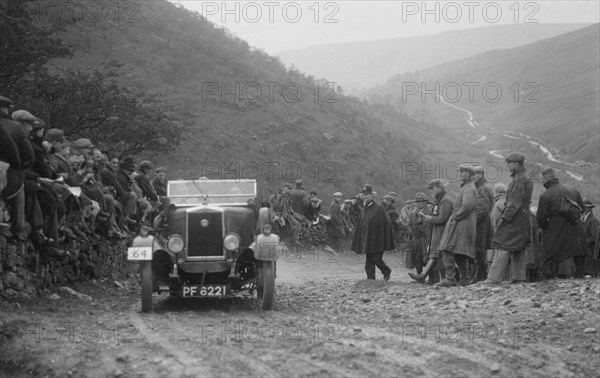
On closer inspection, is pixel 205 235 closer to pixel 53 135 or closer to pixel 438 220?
pixel 53 135

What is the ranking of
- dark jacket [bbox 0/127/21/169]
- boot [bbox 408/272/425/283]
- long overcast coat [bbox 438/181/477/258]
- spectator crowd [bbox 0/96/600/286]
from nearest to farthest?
dark jacket [bbox 0/127/21/169] → spectator crowd [bbox 0/96/600/286] → long overcast coat [bbox 438/181/477/258] → boot [bbox 408/272/425/283]

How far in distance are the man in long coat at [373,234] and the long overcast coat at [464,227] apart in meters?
2.46

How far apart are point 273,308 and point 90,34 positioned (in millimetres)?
35220

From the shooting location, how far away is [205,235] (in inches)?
452

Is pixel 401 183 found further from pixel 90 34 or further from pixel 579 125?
pixel 579 125

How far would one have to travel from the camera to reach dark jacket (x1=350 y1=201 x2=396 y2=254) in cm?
1514

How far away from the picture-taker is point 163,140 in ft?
84.5

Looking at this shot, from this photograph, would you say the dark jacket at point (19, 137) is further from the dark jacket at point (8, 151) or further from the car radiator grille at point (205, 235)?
the car radiator grille at point (205, 235)

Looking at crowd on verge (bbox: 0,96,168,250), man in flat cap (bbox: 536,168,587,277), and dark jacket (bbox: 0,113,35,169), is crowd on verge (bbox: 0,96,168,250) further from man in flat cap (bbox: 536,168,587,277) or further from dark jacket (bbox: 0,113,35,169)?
man in flat cap (bbox: 536,168,587,277)

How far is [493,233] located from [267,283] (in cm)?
461

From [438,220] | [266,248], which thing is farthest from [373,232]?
[266,248]

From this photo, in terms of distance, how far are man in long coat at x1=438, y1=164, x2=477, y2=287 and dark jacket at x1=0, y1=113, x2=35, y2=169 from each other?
685 centimetres

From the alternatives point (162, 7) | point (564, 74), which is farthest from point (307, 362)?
point (564, 74)

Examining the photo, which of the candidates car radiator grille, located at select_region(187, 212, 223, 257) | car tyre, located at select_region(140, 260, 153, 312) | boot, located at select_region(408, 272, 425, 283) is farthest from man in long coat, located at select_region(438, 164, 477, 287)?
car tyre, located at select_region(140, 260, 153, 312)
